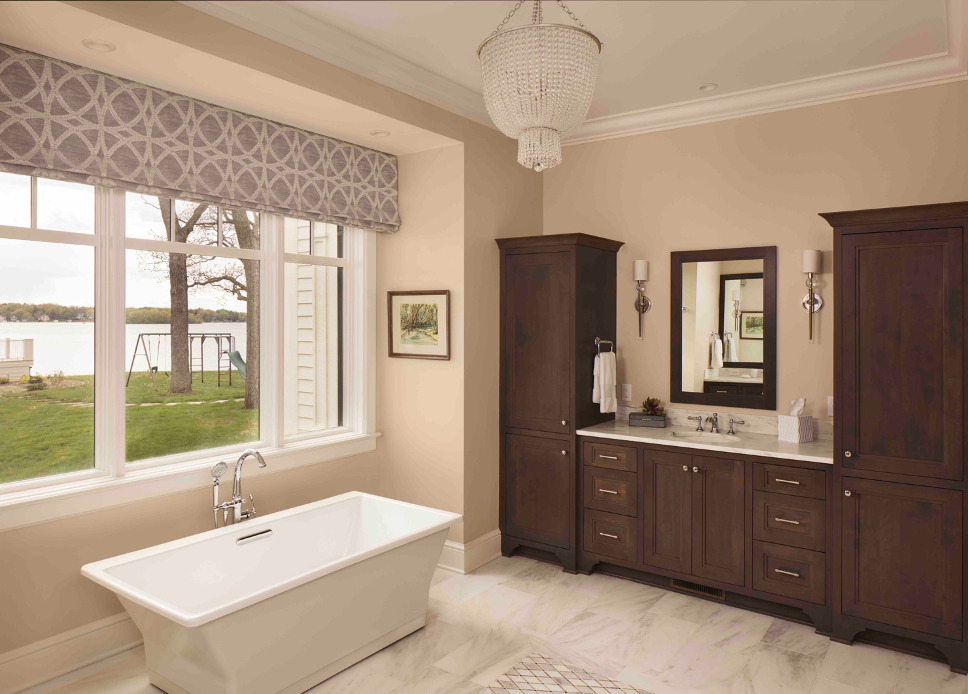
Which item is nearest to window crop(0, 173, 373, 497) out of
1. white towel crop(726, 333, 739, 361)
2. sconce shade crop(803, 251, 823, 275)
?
white towel crop(726, 333, 739, 361)

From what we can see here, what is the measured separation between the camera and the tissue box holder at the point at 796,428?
3505 mm

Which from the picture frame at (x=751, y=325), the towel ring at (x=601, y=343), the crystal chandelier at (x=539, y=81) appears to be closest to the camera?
the crystal chandelier at (x=539, y=81)

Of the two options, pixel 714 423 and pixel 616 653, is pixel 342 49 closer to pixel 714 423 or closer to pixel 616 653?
pixel 714 423

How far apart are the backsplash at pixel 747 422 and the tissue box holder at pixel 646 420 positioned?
7 centimetres

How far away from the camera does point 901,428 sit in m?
2.94

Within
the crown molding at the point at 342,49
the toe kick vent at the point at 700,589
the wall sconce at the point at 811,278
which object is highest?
the crown molding at the point at 342,49

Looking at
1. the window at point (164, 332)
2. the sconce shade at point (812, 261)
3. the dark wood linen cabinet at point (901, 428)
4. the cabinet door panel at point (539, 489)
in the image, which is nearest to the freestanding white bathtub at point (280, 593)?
the window at point (164, 332)

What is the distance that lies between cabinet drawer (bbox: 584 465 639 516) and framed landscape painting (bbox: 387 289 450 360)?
114 cm

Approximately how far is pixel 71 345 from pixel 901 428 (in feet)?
12.3

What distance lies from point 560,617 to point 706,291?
82.4 inches

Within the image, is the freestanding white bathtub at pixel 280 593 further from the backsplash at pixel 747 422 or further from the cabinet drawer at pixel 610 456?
the backsplash at pixel 747 422

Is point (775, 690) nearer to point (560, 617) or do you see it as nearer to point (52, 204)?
point (560, 617)

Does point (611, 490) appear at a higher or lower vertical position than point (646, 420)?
lower

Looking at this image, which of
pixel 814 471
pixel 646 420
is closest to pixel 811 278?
pixel 814 471
